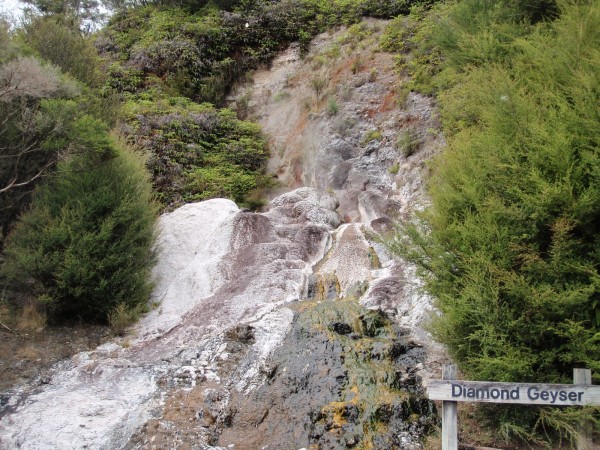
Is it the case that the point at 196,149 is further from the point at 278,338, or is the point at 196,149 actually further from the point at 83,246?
the point at 278,338

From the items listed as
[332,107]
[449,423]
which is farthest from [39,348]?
[332,107]

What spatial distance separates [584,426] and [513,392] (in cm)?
99

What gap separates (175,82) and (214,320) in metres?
16.6

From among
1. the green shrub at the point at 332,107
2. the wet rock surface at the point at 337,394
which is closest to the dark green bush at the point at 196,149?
the green shrub at the point at 332,107

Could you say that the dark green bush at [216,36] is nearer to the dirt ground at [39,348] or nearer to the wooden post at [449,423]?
the dirt ground at [39,348]

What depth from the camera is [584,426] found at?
6.13 meters

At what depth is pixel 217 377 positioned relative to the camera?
29.8ft

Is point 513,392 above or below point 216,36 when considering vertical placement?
below

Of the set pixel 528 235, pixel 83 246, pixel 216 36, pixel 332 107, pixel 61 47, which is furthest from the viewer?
pixel 216 36

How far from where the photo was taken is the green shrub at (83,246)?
10992mm

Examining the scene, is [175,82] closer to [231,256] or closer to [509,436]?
[231,256]

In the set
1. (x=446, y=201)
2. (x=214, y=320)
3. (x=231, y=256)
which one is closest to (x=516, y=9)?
(x=446, y=201)

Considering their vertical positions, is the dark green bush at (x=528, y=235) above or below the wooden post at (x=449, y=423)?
above

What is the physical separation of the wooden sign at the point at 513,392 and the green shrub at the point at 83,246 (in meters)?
7.90
